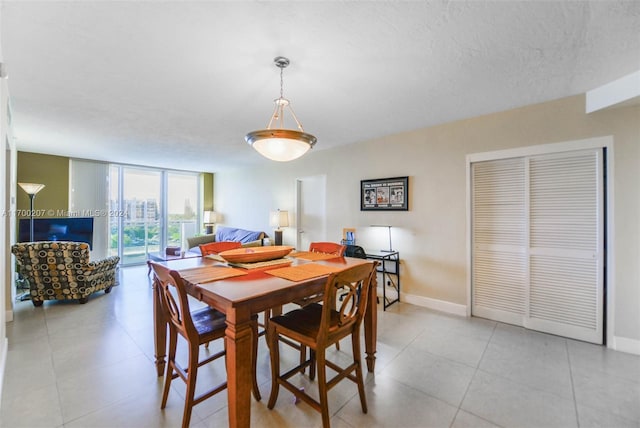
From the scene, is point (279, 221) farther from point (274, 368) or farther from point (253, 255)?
point (274, 368)

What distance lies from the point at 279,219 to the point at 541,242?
12.7ft

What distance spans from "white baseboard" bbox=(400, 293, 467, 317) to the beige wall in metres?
0.05

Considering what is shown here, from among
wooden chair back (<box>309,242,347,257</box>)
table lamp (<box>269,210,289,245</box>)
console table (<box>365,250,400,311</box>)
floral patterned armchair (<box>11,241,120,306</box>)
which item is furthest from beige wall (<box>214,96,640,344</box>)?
floral patterned armchair (<box>11,241,120,306</box>)

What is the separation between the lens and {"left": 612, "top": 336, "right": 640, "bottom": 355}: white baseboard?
2.30 metres

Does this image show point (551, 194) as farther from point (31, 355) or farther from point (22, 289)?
point (22, 289)

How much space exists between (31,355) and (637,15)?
5.00m

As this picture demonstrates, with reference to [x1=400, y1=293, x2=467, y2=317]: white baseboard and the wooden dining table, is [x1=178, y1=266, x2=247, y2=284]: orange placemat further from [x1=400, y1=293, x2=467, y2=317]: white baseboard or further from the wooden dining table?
[x1=400, y1=293, x2=467, y2=317]: white baseboard

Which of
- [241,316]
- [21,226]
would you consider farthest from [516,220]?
[21,226]

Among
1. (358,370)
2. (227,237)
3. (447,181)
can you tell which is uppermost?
(447,181)

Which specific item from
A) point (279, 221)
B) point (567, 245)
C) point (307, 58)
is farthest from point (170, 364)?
point (567, 245)

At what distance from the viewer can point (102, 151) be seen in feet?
15.6

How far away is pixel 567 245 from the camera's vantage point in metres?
2.63

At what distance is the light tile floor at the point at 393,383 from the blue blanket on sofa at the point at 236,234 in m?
2.83

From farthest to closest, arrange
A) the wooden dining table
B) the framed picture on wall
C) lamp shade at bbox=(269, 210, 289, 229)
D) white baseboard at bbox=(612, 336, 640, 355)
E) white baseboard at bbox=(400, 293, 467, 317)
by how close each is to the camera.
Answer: lamp shade at bbox=(269, 210, 289, 229), the framed picture on wall, white baseboard at bbox=(400, 293, 467, 317), white baseboard at bbox=(612, 336, 640, 355), the wooden dining table
